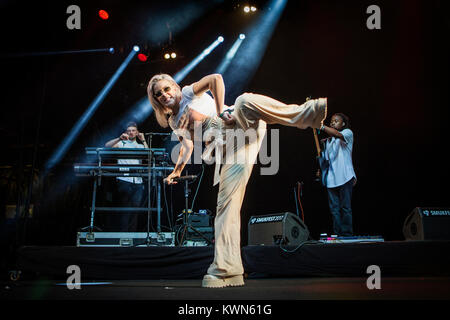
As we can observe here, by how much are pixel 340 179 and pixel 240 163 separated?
8.35 ft

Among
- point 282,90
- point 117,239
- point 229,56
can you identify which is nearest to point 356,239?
point 117,239

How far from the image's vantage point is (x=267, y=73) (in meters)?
6.38

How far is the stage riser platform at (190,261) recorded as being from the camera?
10.9 feet

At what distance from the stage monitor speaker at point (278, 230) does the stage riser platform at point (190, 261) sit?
34cm

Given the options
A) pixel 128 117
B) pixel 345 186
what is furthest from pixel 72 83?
pixel 345 186

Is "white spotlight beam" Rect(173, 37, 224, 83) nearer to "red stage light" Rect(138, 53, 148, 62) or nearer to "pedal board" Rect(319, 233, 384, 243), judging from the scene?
"red stage light" Rect(138, 53, 148, 62)

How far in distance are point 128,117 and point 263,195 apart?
9.91 feet

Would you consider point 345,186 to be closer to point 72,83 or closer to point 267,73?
point 267,73

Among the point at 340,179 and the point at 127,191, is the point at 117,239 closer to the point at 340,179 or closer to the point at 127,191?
the point at 127,191

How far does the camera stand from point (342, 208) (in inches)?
182

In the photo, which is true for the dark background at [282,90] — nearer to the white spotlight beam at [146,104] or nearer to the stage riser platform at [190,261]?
the white spotlight beam at [146,104]

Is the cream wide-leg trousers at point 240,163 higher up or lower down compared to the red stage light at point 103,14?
lower down

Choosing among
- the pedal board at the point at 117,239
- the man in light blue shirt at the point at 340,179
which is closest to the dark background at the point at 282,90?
the man in light blue shirt at the point at 340,179

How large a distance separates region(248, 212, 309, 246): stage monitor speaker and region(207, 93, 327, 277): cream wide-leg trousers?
140cm
